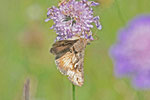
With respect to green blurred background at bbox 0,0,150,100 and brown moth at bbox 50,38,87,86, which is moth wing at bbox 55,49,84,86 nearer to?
brown moth at bbox 50,38,87,86

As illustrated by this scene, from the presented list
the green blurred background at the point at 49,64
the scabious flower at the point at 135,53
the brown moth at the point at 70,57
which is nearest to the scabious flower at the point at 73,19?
the brown moth at the point at 70,57

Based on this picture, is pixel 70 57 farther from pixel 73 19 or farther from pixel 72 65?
pixel 73 19

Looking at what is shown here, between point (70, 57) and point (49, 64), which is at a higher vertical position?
point (49, 64)

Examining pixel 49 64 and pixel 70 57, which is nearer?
pixel 70 57

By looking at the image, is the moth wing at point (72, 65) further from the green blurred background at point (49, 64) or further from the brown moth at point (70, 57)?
the green blurred background at point (49, 64)

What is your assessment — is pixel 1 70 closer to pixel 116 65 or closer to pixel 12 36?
pixel 12 36

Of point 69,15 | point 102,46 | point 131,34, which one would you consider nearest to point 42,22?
point 102,46

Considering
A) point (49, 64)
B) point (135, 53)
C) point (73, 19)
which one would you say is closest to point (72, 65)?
point (73, 19)
